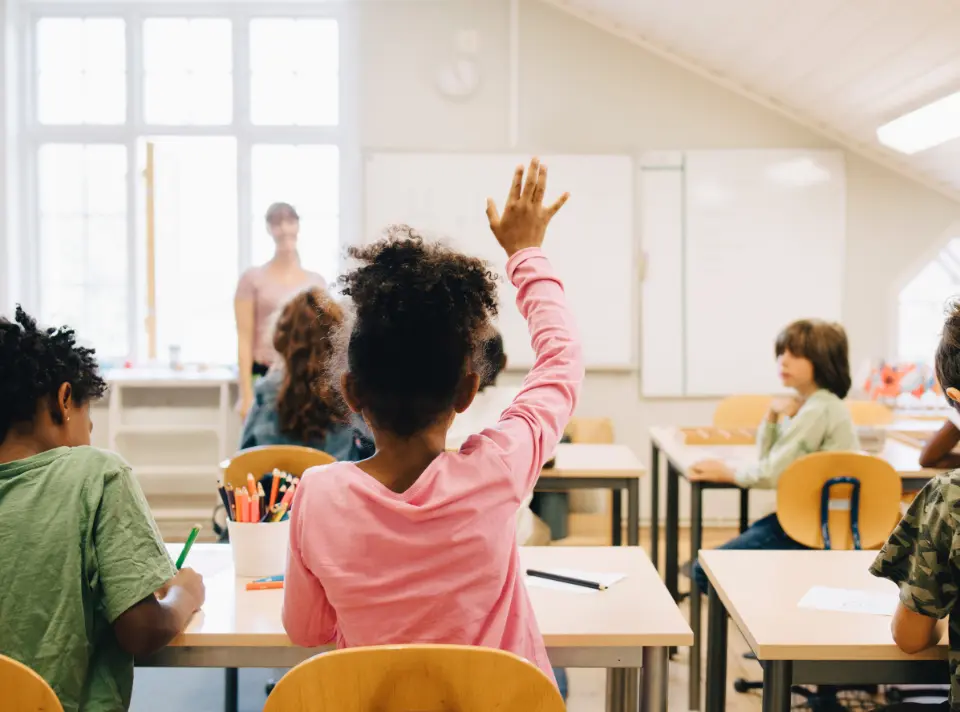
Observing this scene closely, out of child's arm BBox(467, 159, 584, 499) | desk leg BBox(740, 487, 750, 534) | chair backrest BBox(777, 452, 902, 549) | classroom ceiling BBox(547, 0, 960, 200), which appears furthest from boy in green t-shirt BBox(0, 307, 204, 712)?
classroom ceiling BBox(547, 0, 960, 200)

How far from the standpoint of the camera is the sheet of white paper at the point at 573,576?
1619mm

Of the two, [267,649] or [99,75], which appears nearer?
[267,649]

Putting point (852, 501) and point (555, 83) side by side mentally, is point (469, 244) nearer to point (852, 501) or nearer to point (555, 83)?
point (555, 83)

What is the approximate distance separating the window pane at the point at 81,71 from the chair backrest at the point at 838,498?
4080mm

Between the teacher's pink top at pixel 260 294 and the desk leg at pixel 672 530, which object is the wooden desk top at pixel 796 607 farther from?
the teacher's pink top at pixel 260 294

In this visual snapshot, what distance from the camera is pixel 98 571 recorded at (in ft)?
4.31

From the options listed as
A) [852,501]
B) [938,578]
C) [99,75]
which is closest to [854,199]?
[852,501]

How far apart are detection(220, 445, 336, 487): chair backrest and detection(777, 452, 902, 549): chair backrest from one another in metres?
1.30

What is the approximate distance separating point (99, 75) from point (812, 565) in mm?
4623

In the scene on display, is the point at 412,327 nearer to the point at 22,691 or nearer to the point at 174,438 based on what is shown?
the point at 22,691

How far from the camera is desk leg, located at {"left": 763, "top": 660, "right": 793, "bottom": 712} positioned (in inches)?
55.6

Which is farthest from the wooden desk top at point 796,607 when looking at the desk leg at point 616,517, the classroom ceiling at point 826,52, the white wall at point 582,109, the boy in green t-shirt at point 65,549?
the white wall at point 582,109

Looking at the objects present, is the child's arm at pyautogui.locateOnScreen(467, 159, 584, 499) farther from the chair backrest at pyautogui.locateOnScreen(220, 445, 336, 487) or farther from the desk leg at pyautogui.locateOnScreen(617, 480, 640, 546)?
the desk leg at pyautogui.locateOnScreen(617, 480, 640, 546)

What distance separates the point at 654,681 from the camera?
4.71ft
